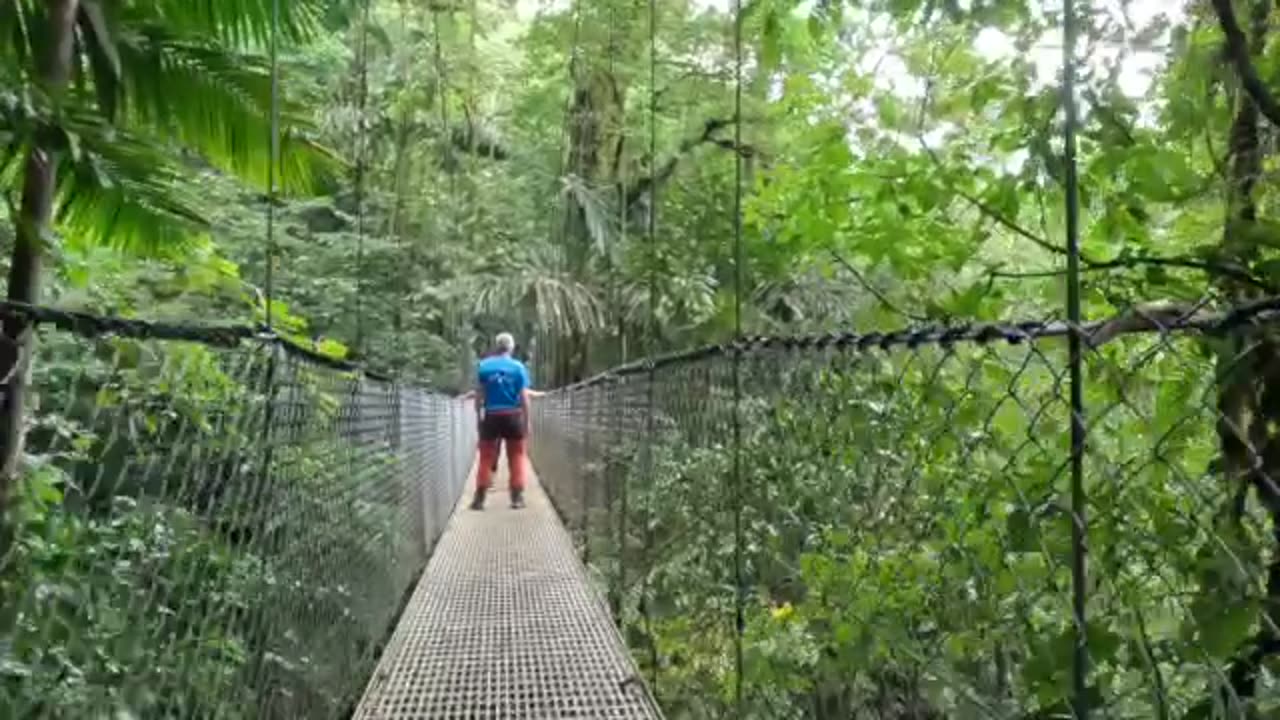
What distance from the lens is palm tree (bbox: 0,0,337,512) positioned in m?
1.26

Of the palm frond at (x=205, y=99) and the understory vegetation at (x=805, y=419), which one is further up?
the palm frond at (x=205, y=99)

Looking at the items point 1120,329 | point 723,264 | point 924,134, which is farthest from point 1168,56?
point 723,264

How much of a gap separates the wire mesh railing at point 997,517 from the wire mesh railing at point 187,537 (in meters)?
0.69

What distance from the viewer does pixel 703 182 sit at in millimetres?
6562

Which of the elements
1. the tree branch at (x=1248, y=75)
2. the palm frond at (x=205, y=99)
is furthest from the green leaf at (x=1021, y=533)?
the palm frond at (x=205, y=99)

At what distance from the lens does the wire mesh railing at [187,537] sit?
3.20 ft

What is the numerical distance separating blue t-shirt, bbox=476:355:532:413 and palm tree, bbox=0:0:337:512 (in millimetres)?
3176

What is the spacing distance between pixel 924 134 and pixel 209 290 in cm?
180

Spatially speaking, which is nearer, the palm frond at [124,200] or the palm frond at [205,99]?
the palm frond at [124,200]

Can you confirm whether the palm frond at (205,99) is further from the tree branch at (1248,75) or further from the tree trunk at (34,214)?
the tree branch at (1248,75)

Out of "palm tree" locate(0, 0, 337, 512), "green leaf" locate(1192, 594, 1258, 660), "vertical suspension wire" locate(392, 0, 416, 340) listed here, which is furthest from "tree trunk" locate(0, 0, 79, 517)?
"vertical suspension wire" locate(392, 0, 416, 340)

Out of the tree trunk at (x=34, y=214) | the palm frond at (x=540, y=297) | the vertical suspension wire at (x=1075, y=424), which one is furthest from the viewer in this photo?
the palm frond at (x=540, y=297)

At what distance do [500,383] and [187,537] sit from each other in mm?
4675

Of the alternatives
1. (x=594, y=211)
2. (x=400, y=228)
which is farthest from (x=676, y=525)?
(x=400, y=228)
